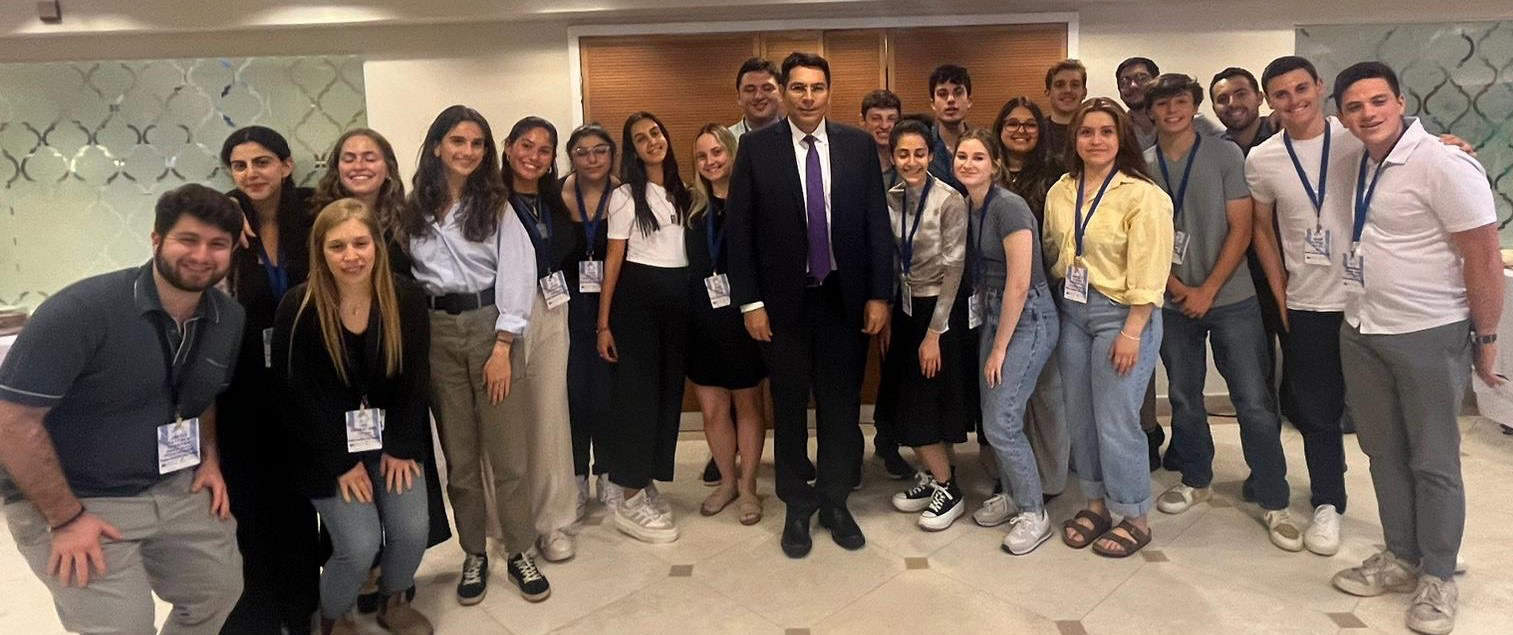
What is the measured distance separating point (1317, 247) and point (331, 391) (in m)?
3.01

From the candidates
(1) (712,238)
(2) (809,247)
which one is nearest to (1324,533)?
(2) (809,247)

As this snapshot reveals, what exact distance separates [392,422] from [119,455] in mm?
614

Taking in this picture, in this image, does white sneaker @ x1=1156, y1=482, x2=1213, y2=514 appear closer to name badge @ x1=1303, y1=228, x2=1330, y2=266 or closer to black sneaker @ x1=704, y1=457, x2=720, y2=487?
name badge @ x1=1303, y1=228, x2=1330, y2=266

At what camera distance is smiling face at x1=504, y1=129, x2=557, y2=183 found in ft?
9.39

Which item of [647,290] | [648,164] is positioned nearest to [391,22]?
[648,164]

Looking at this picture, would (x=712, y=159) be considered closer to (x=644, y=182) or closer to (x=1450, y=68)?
(x=644, y=182)

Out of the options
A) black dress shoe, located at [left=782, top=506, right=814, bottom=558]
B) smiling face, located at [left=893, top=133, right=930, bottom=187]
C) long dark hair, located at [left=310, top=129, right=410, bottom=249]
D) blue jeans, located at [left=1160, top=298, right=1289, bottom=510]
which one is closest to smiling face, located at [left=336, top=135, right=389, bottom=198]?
long dark hair, located at [left=310, top=129, right=410, bottom=249]

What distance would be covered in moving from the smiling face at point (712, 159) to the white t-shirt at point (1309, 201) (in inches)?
73.1

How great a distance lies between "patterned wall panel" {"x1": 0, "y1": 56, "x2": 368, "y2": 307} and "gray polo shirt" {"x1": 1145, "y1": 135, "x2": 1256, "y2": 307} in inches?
168

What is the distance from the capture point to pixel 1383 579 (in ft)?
8.52

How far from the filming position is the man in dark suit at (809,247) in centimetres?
280

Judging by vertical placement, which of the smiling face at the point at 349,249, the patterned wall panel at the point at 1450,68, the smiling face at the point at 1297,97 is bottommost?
the smiling face at the point at 349,249

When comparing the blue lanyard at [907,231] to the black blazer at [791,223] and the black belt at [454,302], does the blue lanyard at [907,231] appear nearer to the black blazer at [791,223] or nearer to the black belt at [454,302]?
the black blazer at [791,223]

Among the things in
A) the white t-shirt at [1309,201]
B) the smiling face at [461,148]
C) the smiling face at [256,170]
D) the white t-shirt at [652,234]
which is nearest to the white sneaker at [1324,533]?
the white t-shirt at [1309,201]
